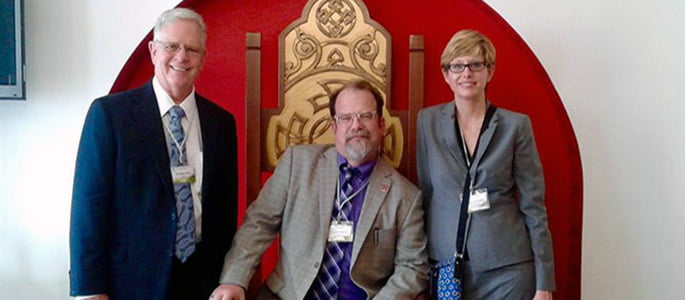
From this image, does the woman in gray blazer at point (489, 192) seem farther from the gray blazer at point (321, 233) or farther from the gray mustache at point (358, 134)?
the gray mustache at point (358, 134)

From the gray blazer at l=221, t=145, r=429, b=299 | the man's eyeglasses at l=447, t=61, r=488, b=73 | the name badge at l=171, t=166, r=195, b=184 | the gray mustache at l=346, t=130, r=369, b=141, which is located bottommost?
the gray blazer at l=221, t=145, r=429, b=299

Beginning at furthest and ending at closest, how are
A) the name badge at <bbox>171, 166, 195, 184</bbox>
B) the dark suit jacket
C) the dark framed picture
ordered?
the dark framed picture < the name badge at <bbox>171, 166, 195, 184</bbox> < the dark suit jacket

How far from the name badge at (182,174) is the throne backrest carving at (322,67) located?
62 cm

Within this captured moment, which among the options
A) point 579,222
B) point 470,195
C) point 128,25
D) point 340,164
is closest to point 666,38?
point 579,222

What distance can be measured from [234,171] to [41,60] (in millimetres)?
1222

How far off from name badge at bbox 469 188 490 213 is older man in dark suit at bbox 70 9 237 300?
0.94 metres

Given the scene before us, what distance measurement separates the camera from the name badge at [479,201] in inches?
81.0

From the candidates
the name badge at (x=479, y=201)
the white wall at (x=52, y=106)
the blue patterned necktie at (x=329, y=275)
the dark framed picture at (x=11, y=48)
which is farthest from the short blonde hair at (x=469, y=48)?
the dark framed picture at (x=11, y=48)

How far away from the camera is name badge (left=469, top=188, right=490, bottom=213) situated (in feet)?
6.75

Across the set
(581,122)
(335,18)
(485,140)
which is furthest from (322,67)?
(581,122)

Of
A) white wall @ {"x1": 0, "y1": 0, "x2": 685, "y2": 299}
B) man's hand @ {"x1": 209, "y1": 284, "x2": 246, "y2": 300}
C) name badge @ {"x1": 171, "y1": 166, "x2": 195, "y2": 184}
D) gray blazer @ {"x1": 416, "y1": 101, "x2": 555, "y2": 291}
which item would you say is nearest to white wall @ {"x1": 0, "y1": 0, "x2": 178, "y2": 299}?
white wall @ {"x1": 0, "y1": 0, "x2": 685, "y2": 299}

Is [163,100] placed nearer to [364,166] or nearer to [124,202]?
[124,202]

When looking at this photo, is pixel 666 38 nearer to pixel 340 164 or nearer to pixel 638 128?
pixel 638 128

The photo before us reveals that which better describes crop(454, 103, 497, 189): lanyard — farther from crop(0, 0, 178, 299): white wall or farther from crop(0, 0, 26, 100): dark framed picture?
crop(0, 0, 26, 100): dark framed picture
